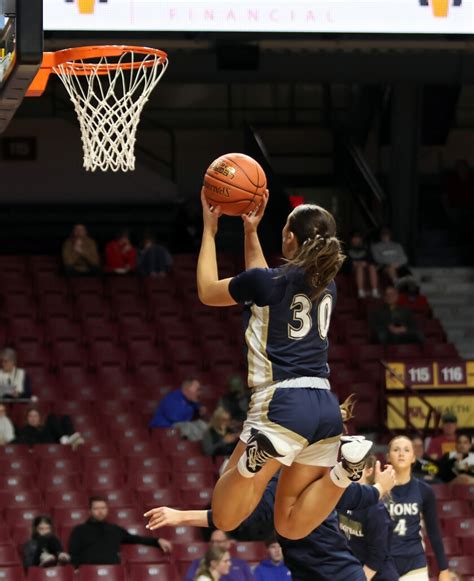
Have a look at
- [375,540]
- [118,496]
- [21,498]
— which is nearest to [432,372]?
[118,496]

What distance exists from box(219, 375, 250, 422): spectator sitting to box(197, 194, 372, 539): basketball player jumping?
25.5 ft

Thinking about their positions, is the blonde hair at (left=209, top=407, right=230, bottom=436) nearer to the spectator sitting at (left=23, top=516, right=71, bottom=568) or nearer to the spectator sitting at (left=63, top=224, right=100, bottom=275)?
the spectator sitting at (left=23, top=516, right=71, bottom=568)

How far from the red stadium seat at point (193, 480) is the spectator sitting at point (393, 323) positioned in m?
4.02

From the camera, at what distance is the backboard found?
22.4ft

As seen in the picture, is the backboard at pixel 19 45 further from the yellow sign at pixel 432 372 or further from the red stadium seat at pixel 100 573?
the yellow sign at pixel 432 372

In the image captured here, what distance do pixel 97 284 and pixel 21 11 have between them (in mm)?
10182

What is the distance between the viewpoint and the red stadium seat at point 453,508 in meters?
12.8

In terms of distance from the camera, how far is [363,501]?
20.9 feet

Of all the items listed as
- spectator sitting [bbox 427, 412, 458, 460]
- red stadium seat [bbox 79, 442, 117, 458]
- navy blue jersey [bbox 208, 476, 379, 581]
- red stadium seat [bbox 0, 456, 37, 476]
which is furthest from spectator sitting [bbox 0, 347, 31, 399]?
navy blue jersey [bbox 208, 476, 379, 581]

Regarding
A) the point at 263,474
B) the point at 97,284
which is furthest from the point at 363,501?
the point at 97,284

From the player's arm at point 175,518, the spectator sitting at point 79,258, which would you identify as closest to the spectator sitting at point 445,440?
the spectator sitting at point 79,258

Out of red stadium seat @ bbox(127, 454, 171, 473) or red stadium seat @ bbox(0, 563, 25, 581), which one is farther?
red stadium seat @ bbox(127, 454, 171, 473)

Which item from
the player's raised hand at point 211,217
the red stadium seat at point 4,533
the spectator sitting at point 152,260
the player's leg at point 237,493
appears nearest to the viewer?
the player's leg at point 237,493

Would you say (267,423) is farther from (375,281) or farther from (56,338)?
(375,281)
